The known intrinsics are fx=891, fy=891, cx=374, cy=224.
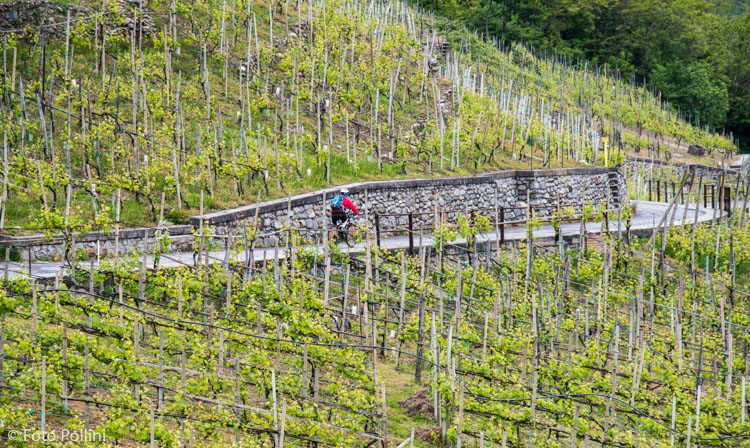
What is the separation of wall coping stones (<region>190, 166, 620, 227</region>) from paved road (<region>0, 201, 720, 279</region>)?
28.7 inches

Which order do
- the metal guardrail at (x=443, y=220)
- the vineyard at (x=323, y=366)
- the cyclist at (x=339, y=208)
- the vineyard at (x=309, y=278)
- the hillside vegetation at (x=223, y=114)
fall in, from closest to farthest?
1. the vineyard at (x=323, y=366)
2. the vineyard at (x=309, y=278)
3. the hillside vegetation at (x=223, y=114)
4. the cyclist at (x=339, y=208)
5. the metal guardrail at (x=443, y=220)

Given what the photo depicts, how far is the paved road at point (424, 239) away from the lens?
13.4 m

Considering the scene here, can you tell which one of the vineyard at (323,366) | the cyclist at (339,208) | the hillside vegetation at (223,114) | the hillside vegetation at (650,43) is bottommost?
the vineyard at (323,366)

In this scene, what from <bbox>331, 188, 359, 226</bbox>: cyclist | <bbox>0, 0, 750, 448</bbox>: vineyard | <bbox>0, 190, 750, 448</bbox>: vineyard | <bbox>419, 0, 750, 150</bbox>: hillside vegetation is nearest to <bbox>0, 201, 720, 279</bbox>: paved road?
<bbox>0, 0, 750, 448</bbox>: vineyard

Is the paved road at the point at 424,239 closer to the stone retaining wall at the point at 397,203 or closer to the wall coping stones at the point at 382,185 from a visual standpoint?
the stone retaining wall at the point at 397,203

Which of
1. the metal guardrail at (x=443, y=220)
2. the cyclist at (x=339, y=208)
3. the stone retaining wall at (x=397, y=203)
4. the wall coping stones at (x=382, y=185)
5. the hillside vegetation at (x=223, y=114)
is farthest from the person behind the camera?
the metal guardrail at (x=443, y=220)

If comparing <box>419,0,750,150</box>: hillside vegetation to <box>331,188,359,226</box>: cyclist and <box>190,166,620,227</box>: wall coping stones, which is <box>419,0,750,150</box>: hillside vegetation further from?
<box>331,188,359,226</box>: cyclist

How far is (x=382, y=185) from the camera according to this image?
1980cm

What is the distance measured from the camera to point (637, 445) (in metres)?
12.3

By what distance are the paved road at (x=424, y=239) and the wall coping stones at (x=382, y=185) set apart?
2.39 ft

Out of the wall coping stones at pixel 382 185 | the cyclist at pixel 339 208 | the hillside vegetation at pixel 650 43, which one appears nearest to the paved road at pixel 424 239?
the cyclist at pixel 339 208

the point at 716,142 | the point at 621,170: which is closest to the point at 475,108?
the point at 621,170

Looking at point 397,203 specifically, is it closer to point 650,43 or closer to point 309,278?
point 309,278

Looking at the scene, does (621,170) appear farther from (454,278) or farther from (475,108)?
(454,278)
